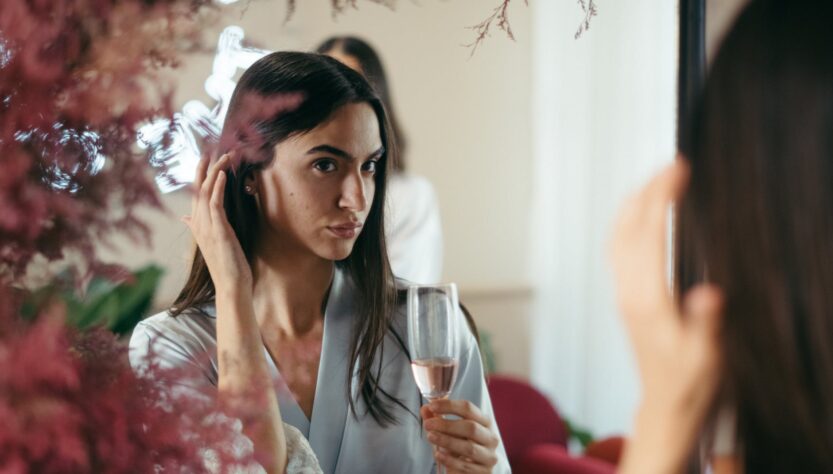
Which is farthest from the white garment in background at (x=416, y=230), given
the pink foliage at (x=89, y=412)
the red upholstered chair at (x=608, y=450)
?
the pink foliage at (x=89, y=412)

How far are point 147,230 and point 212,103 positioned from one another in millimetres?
190

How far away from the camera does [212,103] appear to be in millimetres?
788

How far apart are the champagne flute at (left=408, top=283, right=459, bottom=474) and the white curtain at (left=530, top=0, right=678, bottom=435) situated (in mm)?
1957

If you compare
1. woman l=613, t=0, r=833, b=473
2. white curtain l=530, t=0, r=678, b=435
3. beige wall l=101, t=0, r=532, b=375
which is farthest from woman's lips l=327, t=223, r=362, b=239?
beige wall l=101, t=0, r=532, b=375

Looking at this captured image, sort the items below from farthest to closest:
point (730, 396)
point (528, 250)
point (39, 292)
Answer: point (528, 250) → point (39, 292) → point (730, 396)

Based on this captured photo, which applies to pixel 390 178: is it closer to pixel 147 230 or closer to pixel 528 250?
pixel 147 230

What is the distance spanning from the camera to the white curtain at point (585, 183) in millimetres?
2826

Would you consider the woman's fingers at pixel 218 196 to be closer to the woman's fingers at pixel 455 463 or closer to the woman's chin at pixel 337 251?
the woman's chin at pixel 337 251

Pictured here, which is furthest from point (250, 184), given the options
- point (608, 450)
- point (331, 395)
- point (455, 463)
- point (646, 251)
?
point (608, 450)

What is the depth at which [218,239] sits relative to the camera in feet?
2.65

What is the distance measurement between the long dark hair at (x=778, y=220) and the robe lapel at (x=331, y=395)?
462mm

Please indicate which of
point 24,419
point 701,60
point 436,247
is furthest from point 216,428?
point 436,247

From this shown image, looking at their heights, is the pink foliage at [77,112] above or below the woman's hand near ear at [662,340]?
above

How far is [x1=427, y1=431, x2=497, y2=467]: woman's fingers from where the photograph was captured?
0.85m
